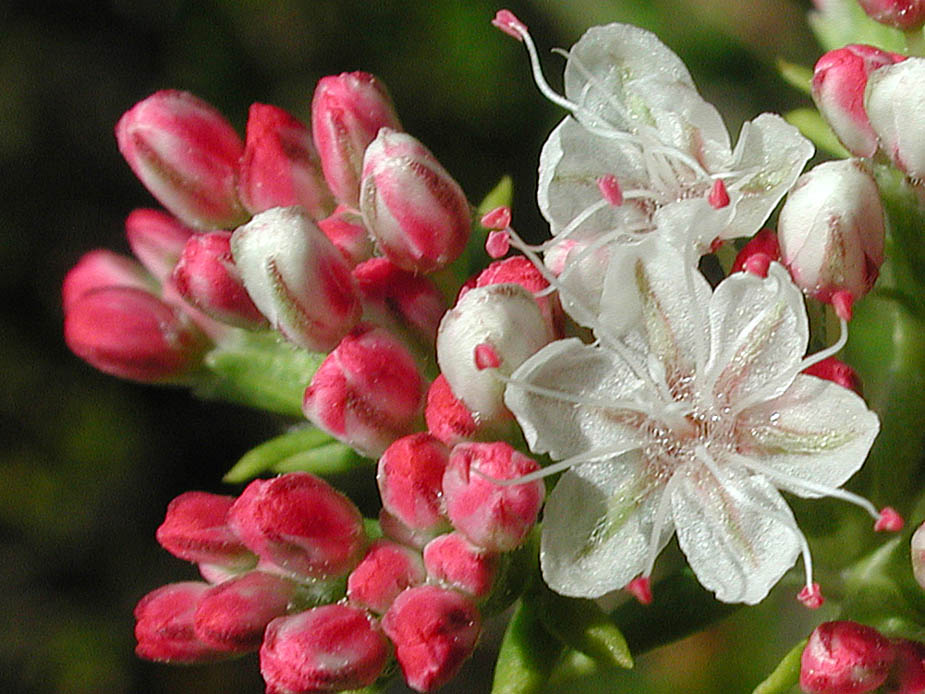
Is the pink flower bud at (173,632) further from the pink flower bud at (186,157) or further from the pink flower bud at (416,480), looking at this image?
the pink flower bud at (186,157)

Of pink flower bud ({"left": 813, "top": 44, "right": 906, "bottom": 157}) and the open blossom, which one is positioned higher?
pink flower bud ({"left": 813, "top": 44, "right": 906, "bottom": 157})

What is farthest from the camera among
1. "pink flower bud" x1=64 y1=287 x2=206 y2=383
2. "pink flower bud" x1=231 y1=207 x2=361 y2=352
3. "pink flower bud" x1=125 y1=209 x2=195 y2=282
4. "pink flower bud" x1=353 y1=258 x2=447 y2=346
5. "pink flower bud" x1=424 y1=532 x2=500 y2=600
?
"pink flower bud" x1=125 y1=209 x2=195 y2=282

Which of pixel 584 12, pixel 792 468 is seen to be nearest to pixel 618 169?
pixel 792 468

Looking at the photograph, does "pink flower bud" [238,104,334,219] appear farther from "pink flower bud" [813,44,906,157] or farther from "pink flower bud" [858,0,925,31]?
"pink flower bud" [858,0,925,31]

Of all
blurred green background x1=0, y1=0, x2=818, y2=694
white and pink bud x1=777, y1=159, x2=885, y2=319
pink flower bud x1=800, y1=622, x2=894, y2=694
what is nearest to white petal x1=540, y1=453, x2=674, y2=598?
pink flower bud x1=800, y1=622, x2=894, y2=694

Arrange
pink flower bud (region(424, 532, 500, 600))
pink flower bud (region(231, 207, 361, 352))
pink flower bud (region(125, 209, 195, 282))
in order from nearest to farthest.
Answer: pink flower bud (region(424, 532, 500, 600)) < pink flower bud (region(231, 207, 361, 352)) < pink flower bud (region(125, 209, 195, 282))

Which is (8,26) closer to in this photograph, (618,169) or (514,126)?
(514,126)

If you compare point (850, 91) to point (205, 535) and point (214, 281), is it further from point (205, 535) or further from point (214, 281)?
point (205, 535)

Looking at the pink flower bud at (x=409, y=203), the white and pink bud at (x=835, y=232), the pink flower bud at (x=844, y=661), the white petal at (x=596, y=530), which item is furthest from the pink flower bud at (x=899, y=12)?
the pink flower bud at (x=844, y=661)
